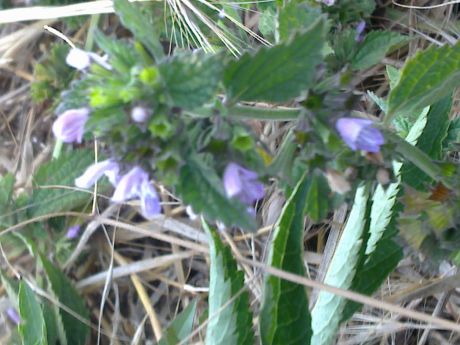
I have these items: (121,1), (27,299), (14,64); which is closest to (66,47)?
(14,64)

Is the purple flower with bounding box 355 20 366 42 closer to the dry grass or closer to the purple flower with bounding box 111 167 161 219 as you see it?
the dry grass

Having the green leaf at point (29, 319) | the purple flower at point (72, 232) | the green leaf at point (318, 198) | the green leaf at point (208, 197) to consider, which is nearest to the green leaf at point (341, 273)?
the green leaf at point (318, 198)

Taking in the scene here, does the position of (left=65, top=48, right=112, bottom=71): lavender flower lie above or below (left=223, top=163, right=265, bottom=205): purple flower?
above

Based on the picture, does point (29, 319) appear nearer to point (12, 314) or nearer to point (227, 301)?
point (12, 314)

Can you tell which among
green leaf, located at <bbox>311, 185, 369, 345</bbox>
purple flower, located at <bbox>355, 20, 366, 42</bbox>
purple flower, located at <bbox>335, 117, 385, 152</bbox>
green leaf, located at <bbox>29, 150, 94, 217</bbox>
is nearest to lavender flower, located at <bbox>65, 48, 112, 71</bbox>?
purple flower, located at <bbox>335, 117, 385, 152</bbox>

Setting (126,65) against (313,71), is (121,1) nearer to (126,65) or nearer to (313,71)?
(126,65)

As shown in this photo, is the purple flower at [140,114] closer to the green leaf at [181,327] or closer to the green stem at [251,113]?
the green stem at [251,113]

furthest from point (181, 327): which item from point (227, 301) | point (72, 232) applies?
point (72, 232)
